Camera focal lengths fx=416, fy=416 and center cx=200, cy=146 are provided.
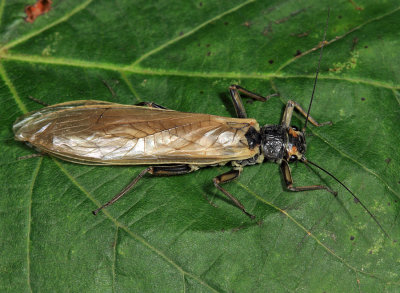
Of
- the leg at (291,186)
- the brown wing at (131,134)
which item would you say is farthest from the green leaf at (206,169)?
the brown wing at (131,134)

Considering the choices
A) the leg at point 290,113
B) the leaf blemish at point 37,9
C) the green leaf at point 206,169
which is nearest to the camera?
the green leaf at point 206,169

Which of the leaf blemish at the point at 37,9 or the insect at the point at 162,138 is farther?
the leaf blemish at the point at 37,9

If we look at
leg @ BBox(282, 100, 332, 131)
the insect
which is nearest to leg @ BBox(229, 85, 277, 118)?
the insect

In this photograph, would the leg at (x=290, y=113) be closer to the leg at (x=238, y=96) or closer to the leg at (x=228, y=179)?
the leg at (x=238, y=96)

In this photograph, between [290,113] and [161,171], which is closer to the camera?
[161,171]

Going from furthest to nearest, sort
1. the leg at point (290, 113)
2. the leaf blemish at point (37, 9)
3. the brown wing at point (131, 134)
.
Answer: the leaf blemish at point (37, 9) < the leg at point (290, 113) < the brown wing at point (131, 134)

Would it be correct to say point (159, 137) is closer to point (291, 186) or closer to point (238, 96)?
point (238, 96)

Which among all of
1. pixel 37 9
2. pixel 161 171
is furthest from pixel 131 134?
pixel 37 9

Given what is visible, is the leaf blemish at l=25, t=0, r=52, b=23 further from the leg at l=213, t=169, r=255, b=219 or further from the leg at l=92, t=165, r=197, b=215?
the leg at l=213, t=169, r=255, b=219
